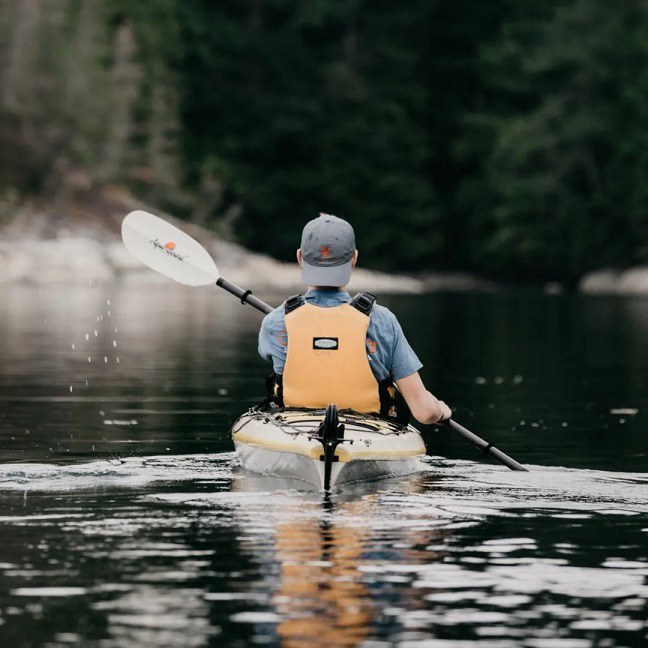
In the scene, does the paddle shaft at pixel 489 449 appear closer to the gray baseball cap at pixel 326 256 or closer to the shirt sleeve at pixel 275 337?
the shirt sleeve at pixel 275 337

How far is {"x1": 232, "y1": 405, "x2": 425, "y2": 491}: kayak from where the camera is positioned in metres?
10.7

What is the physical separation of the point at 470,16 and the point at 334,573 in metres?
76.4

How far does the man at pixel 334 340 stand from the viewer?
36.6ft

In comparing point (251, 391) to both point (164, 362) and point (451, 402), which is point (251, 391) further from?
point (164, 362)

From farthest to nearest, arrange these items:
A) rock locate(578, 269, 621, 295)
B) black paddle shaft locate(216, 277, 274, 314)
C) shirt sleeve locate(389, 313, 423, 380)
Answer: rock locate(578, 269, 621, 295)
black paddle shaft locate(216, 277, 274, 314)
shirt sleeve locate(389, 313, 423, 380)

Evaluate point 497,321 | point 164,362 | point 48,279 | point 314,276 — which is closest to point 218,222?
point 48,279

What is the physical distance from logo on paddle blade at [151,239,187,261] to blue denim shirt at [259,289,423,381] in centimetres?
263

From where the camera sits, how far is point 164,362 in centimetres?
2389

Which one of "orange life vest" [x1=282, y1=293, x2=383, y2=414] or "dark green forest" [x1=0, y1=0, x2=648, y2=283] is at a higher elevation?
"dark green forest" [x1=0, y1=0, x2=648, y2=283]

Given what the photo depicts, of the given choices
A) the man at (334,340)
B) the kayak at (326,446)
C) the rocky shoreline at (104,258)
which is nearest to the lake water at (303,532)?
the kayak at (326,446)

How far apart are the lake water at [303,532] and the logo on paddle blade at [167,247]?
135 cm

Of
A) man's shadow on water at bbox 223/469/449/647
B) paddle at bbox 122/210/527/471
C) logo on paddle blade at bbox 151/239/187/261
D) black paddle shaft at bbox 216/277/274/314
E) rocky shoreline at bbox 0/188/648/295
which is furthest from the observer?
rocky shoreline at bbox 0/188/648/295

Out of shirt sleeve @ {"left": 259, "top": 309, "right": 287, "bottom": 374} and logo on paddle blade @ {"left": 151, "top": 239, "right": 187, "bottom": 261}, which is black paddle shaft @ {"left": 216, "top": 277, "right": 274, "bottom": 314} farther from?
shirt sleeve @ {"left": 259, "top": 309, "right": 287, "bottom": 374}

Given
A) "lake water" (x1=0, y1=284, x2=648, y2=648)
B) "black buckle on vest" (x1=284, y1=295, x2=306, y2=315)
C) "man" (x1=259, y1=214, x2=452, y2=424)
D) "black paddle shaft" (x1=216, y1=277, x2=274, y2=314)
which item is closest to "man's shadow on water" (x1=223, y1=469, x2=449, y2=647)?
"lake water" (x1=0, y1=284, x2=648, y2=648)
